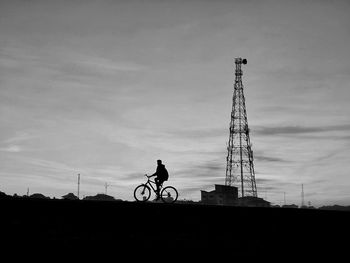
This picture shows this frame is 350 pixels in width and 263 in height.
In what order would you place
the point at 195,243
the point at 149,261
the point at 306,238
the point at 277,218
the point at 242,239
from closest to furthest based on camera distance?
the point at 149,261
the point at 195,243
the point at 242,239
the point at 306,238
the point at 277,218

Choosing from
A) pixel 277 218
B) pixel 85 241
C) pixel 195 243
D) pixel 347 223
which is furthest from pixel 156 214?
pixel 347 223

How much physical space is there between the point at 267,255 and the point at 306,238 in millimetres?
2612

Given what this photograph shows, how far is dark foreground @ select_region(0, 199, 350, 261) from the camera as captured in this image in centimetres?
1014

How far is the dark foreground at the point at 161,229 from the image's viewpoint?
33.3 feet

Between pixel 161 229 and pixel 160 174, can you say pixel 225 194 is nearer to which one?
pixel 160 174

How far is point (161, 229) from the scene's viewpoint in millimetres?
12102

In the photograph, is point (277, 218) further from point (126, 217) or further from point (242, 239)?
point (126, 217)

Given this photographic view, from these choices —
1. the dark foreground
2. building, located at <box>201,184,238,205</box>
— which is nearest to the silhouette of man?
the dark foreground

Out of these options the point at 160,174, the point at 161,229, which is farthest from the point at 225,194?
the point at 161,229

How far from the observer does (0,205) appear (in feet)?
42.5

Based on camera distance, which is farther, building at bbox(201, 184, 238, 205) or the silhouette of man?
building at bbox(201, 184, 238, 205)

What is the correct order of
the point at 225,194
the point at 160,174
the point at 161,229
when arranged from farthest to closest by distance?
the point at 225,194
the point at 160,174
the point at 161,229

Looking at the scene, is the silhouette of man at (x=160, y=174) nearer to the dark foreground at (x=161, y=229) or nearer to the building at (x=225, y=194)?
the dark foreground at (x=161, y=229)

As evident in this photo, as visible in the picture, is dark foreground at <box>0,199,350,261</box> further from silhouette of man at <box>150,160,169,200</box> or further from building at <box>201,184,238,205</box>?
building at <box>201,184,238,205</box>
